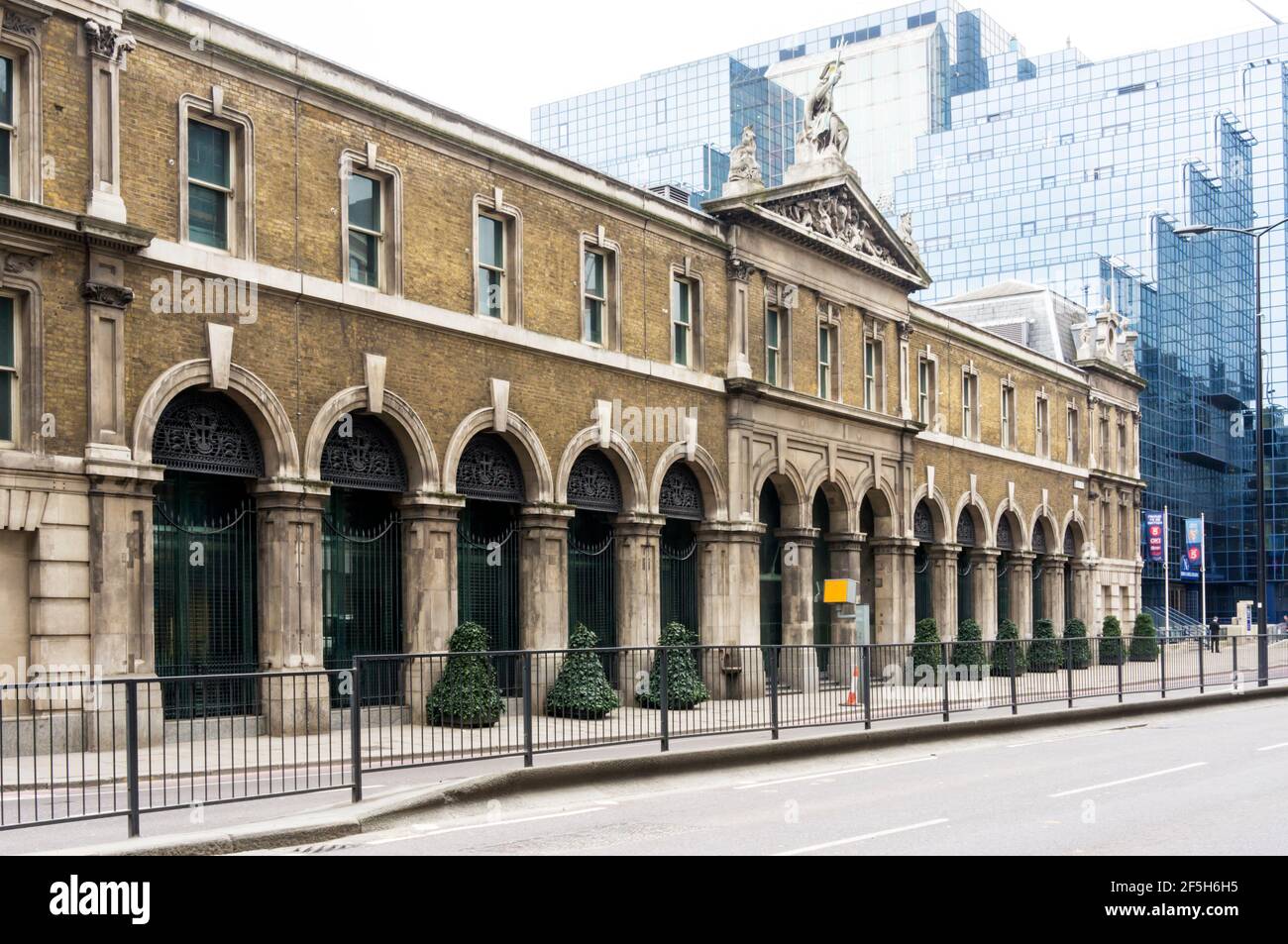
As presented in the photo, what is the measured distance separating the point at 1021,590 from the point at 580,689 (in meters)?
29.5

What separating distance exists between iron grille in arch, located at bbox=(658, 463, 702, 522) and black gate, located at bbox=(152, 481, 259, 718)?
10127 millimetres

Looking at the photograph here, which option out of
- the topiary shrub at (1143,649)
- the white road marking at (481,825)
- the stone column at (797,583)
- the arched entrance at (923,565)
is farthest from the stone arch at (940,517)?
the white road marking at (481,825)

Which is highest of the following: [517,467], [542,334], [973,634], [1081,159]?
[1081,159]

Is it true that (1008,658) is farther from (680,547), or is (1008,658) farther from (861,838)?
(861,838)

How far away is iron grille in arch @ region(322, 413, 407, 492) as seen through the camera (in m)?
23.0

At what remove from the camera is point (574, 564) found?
28156 mm

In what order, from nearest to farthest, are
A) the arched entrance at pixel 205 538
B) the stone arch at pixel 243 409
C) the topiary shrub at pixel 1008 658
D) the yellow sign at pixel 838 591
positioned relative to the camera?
the stone arch at pixel 243 409, the arched entrance at pixel 205 538, the topiary shrub at pixel 1008 658, the yellow sign at pixel 838 591

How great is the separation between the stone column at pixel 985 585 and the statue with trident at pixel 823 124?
13.6 metres

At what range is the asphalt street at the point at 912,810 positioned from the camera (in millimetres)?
11828

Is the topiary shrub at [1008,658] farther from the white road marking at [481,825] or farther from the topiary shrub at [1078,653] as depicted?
the white road marking at [481,825]

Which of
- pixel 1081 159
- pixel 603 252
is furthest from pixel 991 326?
pixel 1081 159
